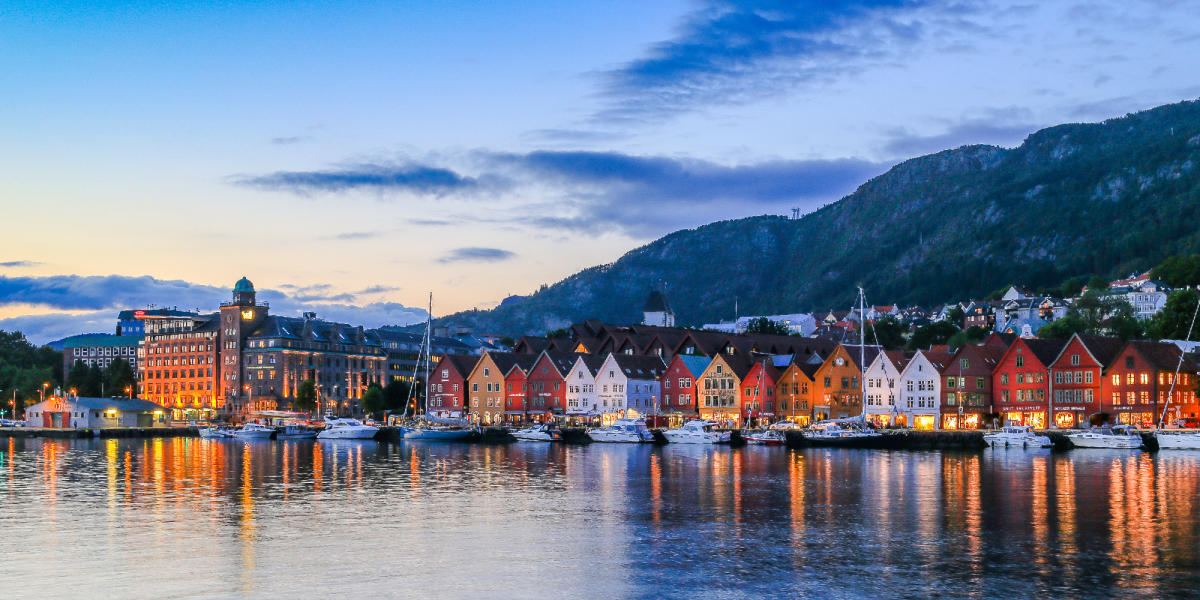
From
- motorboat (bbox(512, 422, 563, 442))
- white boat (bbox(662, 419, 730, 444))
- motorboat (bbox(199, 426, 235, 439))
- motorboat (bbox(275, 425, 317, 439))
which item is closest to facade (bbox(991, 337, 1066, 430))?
white boat (bbox(662, 419, 730, 444))

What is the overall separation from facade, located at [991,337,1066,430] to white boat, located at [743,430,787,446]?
23476 millimetres

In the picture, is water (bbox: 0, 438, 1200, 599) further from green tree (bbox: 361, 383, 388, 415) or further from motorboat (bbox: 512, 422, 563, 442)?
green tree (bbox: 361, 383, 388, 415)

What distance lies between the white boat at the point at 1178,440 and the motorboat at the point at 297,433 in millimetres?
88168

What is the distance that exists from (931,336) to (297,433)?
3797 inches

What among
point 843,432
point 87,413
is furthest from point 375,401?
point 843,432

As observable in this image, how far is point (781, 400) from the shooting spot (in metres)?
126

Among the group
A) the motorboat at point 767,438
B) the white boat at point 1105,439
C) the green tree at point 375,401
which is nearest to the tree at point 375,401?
the green tree at point 375,401

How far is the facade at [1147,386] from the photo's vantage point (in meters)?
104

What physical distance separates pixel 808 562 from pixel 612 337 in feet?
410

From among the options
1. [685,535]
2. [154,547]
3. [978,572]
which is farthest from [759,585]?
[154,547]

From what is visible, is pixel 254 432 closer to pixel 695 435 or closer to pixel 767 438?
pixel 695 435

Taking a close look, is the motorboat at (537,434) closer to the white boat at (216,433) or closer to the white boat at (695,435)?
the white boat at (695,435)

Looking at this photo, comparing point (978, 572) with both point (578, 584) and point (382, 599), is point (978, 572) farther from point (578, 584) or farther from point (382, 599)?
point (382, 599)

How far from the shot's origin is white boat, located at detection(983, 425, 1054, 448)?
95125 mm
